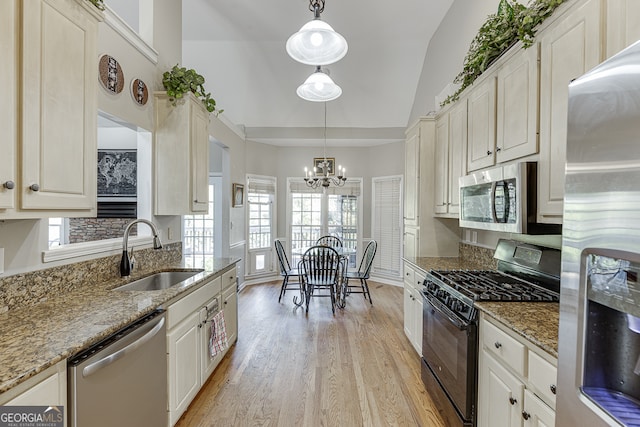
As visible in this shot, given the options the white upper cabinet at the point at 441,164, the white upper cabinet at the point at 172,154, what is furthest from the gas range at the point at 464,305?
the white upper cabinet at the point at 172,154

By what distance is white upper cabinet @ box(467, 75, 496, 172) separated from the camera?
208 centimetres

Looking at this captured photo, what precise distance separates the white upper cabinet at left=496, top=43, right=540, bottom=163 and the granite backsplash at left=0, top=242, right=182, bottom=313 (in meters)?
2.75

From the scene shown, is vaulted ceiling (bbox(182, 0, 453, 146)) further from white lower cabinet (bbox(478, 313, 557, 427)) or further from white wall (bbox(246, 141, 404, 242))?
white lower cabinet (bbox(478, 313, 557, 427))

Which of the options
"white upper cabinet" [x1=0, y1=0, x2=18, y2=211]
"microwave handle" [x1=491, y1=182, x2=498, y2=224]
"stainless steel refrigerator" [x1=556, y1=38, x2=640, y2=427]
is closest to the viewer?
"stainless steel refrigerator" [x1=556, y1=38, x2=640, y2=427]

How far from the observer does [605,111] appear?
756mm

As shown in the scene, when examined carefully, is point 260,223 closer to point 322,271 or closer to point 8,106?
point 322,271

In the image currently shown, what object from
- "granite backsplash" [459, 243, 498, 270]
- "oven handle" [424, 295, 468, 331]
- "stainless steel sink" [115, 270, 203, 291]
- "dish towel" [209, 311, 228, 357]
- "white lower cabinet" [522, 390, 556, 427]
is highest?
"granite backsplash" [459, 243, 498, 270]

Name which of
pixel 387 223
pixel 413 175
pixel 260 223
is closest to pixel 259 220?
pixel 260 223

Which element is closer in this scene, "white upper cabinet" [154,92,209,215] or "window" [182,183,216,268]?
"white upper cabinet" [154,92,209,215]

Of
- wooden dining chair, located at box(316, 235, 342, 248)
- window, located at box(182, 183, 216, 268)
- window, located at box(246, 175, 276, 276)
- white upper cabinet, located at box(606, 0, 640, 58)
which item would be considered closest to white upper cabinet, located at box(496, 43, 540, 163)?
white upper cabinet, located at box(606, 0, 640, 58)

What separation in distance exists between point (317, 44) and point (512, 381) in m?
2.48

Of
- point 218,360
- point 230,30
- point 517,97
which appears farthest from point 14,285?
point 230,30

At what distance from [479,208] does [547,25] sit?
112 centimetres

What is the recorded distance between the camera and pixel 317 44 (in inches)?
90.3
